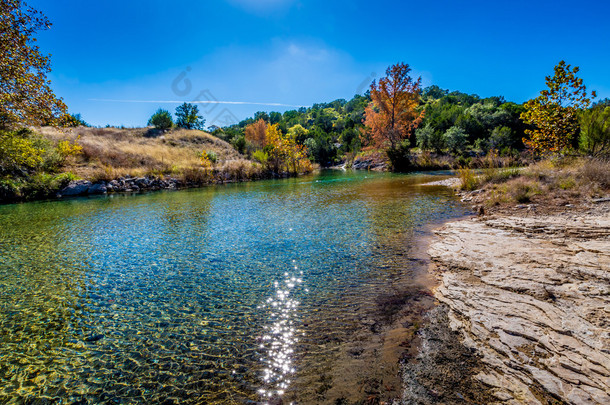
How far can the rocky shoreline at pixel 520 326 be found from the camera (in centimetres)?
255

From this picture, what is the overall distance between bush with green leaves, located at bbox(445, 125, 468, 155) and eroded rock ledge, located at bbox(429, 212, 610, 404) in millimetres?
36047

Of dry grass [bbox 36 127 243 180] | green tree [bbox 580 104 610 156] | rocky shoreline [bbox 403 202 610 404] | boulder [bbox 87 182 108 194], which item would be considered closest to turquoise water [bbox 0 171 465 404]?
rocky shoreline [bbox 403 202 610 404]

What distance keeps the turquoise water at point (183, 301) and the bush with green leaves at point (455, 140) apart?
34353mm

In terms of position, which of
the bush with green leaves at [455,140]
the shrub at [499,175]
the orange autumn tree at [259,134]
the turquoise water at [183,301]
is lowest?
the turquoise water at [183,301]

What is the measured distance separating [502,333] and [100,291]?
7.21m

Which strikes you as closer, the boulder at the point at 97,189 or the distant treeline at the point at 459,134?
the boulder at the point at 97,189

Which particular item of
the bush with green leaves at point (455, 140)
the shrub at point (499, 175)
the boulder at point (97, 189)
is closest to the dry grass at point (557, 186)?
the shrub at point (499, 175)

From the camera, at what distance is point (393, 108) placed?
35875 millimetres

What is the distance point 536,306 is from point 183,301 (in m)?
5.87

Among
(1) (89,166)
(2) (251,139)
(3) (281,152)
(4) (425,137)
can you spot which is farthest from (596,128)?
(2) (251,139)

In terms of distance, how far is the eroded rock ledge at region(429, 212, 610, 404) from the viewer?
255 cm

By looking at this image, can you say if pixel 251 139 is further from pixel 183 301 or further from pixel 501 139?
pixel 183 301

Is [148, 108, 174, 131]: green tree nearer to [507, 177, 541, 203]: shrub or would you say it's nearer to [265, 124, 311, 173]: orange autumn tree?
[265, 124, 311, 173]: orange autumn tree

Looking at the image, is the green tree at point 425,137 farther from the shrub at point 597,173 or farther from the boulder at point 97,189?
the boulder at point 97,189
